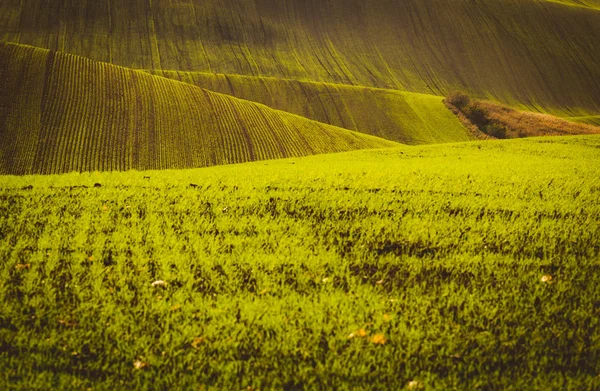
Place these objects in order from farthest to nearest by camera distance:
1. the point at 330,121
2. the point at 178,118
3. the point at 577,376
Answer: the point at 330,121 < the point at 178,118 < the point at 577,376

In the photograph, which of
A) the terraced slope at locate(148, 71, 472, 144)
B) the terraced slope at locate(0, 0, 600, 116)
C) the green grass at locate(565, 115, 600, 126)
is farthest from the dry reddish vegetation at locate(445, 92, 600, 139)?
the terraced slope at locate(0, 0, 600, 116)

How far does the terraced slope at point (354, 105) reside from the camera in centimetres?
7344

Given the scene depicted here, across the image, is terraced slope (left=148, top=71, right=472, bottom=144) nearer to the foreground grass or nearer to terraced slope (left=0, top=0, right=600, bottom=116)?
terraced slope (left=0, top=0, right=600, bottom=116)

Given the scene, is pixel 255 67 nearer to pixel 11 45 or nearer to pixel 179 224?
pixel 11 45

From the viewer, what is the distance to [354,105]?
80.8 metres

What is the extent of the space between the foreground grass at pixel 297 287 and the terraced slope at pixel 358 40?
85.2 meters

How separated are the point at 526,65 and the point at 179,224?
133 m

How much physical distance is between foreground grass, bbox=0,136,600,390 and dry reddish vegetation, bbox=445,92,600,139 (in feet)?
211

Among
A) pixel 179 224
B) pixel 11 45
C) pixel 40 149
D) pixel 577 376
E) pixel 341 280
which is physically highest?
pixel 577 376

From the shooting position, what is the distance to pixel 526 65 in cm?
12225

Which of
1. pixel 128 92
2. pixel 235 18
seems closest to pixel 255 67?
pixel 235 18

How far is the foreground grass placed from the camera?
6172 mm

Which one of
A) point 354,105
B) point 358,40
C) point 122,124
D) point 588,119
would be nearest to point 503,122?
point 354,105

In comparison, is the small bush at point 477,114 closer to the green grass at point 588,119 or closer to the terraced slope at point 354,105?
the terraced slope at point 354,105
